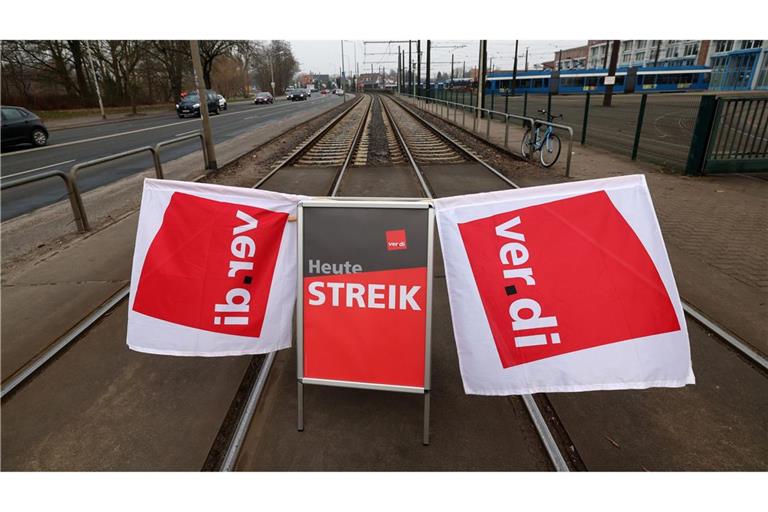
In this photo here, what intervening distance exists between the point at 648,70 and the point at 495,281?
61.5 metres

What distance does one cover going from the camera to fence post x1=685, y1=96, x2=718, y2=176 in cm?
847

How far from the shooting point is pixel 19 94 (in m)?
31.3

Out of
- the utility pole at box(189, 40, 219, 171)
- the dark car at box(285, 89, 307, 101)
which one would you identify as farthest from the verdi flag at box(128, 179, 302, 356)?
the dark car at box(285, 89, 307, 101)

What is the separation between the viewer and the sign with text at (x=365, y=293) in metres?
2.41

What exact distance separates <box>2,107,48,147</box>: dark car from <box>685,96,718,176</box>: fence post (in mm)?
20254

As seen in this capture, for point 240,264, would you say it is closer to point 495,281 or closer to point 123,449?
point 123,449

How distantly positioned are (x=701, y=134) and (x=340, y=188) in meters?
7.69

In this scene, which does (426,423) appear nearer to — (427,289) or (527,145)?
(427,289)

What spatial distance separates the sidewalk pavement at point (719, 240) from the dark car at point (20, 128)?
17.5 metres

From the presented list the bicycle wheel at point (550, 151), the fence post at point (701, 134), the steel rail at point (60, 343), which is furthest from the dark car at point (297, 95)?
the steel rail at point (60, 343)

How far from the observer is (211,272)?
2.76 metres

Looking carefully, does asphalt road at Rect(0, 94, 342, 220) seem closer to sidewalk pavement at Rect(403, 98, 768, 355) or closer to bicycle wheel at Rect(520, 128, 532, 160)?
sidewalk pavement at Rect(403, 98, 768, 355)

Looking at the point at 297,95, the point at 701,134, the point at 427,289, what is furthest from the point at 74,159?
the point at 297,95

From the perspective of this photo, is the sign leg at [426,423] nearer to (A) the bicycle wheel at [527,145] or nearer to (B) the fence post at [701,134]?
(B) the fence post at [701,134]
